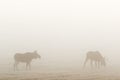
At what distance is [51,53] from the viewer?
80.4m

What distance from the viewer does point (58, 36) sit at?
11575cm

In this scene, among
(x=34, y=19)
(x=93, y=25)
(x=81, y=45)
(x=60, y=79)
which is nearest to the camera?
(x=60, y=79)

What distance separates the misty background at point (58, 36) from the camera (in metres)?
74.8

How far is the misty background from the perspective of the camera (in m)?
74.8

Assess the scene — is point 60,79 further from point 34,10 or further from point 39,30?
point 34,10

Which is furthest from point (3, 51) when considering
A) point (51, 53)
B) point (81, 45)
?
point (81, 45)

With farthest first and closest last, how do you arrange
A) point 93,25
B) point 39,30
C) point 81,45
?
point 93,25 → point 39,30 → point 81,45

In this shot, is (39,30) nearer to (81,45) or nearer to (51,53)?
(81,45)

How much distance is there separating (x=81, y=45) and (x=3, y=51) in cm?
2472

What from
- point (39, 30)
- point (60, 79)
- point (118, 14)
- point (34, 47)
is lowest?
point (60, 79)

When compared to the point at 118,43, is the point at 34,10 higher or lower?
higher

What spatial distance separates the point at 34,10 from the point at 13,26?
62.3m

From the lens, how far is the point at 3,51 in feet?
260

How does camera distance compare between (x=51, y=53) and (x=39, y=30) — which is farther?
(x=39, y=30)
